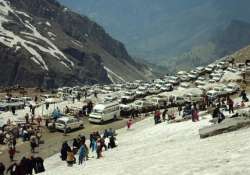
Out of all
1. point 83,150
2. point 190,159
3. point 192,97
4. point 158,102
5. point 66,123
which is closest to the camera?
point 190,159

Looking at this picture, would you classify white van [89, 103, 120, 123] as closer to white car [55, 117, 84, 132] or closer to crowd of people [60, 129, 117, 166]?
white car [55, 117, 84, 132]

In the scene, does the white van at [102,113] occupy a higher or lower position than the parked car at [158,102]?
lower

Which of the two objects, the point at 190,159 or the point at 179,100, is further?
the point at 179,100

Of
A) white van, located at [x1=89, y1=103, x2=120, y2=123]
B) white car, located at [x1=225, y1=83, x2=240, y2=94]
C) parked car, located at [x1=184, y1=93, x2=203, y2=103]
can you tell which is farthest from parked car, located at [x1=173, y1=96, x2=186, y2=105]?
white van, located at [x1=89, y1=103, x2=120, y2=123]

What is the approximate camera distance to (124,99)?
93812 millimetres

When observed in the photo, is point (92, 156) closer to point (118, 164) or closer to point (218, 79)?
point (118, 164)

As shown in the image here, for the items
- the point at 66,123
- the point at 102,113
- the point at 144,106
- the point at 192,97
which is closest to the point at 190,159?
the point at 66,123

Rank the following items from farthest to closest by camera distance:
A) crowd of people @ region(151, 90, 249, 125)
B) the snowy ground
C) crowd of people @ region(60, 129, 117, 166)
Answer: crowd of people @ region(151, 90, 249, 125)
crowd of people @ region(60, 129, 117, 166)
the snowy ground

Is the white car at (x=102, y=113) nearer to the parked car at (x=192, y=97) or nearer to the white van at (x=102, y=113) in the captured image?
the white van at (x=102, y=113)

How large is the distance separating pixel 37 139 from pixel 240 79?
2283 inches

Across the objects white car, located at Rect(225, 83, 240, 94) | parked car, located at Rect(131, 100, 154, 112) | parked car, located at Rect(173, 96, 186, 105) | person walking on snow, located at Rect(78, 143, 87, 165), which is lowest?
person walking on snow, located at Rect(78, 143, 87, 165)

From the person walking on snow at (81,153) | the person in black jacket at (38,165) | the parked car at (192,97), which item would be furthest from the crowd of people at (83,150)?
the parked car at (192,97)

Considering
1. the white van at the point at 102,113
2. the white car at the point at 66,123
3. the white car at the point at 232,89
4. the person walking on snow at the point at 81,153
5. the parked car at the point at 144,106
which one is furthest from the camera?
the white car at the point at 232,89

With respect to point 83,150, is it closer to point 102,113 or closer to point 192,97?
point 102,113
